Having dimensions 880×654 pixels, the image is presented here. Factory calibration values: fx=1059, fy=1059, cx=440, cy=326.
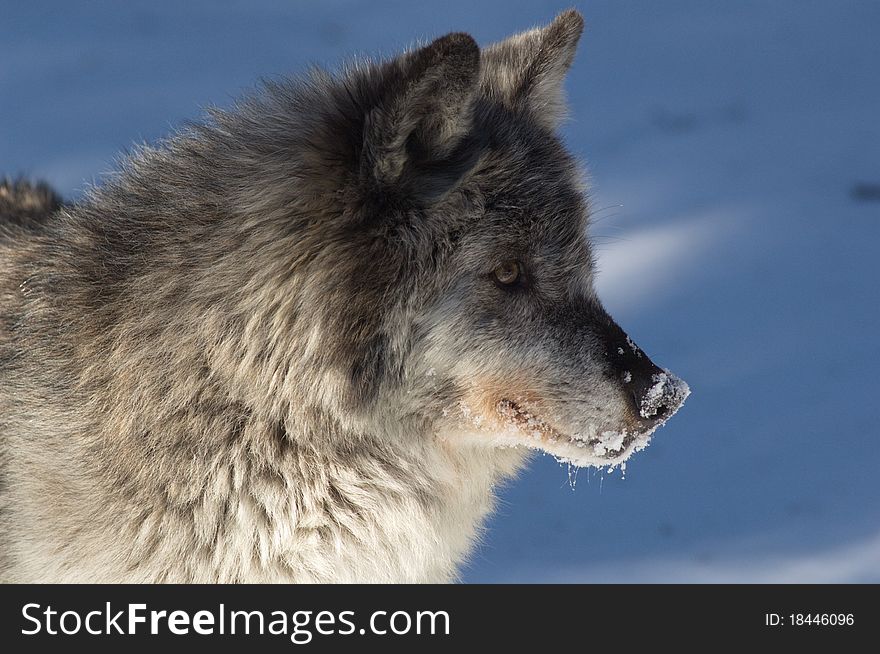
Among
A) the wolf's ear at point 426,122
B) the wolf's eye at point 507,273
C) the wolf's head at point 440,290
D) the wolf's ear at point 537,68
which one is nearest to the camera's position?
the wolf's ear at point 426,122

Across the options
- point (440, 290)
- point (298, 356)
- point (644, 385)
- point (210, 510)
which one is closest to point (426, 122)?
point (440, 290)

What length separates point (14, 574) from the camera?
12.0ft

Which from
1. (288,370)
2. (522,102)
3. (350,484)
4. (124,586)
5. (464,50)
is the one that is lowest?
(124,586)

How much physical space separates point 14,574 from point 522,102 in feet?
8.24

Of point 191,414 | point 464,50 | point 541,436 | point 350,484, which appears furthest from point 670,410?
point 191,414

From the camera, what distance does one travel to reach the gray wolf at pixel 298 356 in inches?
138

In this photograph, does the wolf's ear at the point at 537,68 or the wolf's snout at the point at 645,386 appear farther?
the wolf's ear at the point at 537,68

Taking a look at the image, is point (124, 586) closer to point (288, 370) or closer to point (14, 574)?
point (14, 574)

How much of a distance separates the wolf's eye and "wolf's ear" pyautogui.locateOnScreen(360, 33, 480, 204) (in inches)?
13.0

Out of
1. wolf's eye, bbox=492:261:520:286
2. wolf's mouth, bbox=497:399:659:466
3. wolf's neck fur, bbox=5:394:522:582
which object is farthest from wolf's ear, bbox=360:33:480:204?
wolf's neck fur, bbox=5:394:522:582

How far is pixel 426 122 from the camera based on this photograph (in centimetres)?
342

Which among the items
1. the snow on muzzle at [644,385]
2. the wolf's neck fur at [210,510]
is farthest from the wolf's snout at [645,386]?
the wolf's neck fur at [210,510]

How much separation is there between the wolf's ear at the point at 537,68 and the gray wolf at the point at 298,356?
392mm

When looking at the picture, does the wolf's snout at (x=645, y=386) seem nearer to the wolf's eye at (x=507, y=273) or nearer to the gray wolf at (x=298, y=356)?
the gray wolf at (x=298, y=356)
